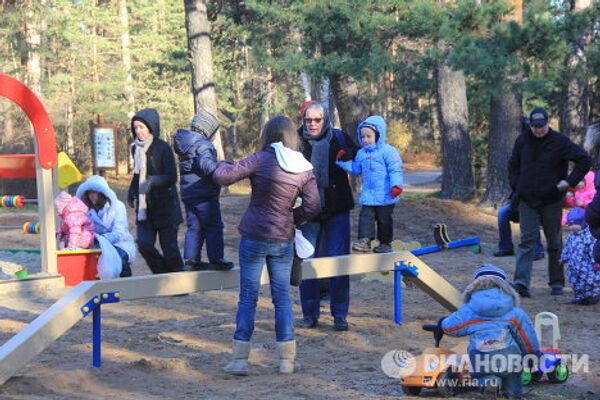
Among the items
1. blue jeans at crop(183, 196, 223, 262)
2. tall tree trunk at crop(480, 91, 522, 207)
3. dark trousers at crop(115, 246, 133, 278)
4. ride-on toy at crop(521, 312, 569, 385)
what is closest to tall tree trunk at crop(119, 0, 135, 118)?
tall tree trunk at crop(480, 91, 522, 207)

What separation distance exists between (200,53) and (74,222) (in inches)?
564

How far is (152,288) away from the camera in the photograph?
680cm

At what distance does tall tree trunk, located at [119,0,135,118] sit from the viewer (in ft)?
149

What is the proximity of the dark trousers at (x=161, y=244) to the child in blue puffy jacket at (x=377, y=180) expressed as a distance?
1.74 metres

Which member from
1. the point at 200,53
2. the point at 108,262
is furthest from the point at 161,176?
the point at 200,53

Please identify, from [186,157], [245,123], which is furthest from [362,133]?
[245,123]

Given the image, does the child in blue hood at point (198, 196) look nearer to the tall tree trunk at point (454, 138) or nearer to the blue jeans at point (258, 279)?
the blue jeans at point (258, 279)

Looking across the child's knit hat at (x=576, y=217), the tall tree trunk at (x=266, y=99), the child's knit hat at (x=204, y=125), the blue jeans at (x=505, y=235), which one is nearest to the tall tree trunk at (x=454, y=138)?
the blue jeans at (x=505, y=235)

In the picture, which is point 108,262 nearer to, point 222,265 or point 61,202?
point 61,202

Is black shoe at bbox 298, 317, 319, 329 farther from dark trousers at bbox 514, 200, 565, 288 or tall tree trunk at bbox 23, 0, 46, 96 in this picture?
tall tree trunk at bbox 23, 0, 46, 96

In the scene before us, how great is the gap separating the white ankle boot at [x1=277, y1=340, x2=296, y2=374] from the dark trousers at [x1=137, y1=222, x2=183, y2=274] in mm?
3339

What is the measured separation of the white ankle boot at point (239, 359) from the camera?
20.9 ft

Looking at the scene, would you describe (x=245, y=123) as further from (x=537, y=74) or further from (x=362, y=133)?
(x=362, y=133)

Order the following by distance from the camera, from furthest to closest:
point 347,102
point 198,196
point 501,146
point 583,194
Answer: point 347,102, point 501,146, point 583,194, point 198,196
